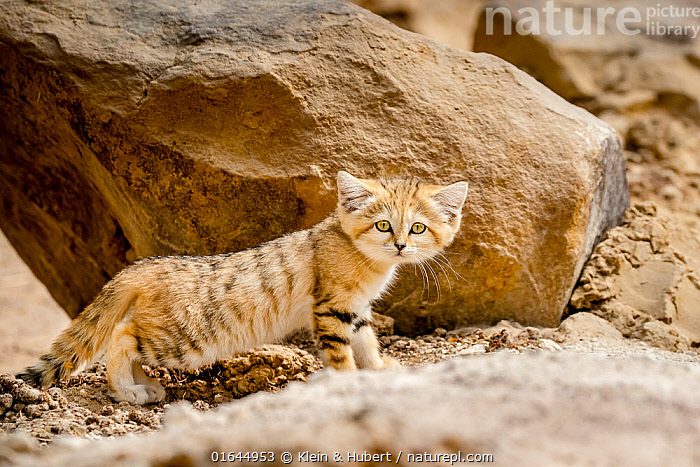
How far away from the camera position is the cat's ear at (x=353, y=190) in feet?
13.6

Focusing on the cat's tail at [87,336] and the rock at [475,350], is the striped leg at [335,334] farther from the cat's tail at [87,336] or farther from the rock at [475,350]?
the cat's tail at [87,336]

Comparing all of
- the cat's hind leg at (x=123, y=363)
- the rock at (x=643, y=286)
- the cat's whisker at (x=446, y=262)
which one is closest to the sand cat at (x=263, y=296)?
the cat's hind leg at (x=123, y=363)

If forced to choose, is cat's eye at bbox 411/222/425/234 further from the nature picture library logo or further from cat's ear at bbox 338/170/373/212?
the nature picture library logo

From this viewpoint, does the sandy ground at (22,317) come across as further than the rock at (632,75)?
No

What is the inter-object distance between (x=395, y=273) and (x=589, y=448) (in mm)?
2862

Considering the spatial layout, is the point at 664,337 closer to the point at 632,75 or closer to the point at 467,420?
the point at 467,420

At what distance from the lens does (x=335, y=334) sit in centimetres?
409

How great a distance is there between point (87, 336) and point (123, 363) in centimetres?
33

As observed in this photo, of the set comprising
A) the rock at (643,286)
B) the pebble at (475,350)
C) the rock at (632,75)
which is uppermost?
the rock at (632,75)

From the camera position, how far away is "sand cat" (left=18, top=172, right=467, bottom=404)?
4.10m

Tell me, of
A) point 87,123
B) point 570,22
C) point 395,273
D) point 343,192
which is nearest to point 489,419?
point 343,192

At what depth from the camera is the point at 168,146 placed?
466cm

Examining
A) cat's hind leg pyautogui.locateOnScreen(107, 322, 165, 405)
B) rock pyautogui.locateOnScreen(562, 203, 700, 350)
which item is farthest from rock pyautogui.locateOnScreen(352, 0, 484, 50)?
cat's hind leg pyautogui.locateOnScreen(107, 322, 165, 405)

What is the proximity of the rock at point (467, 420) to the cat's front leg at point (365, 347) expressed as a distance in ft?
5.65
